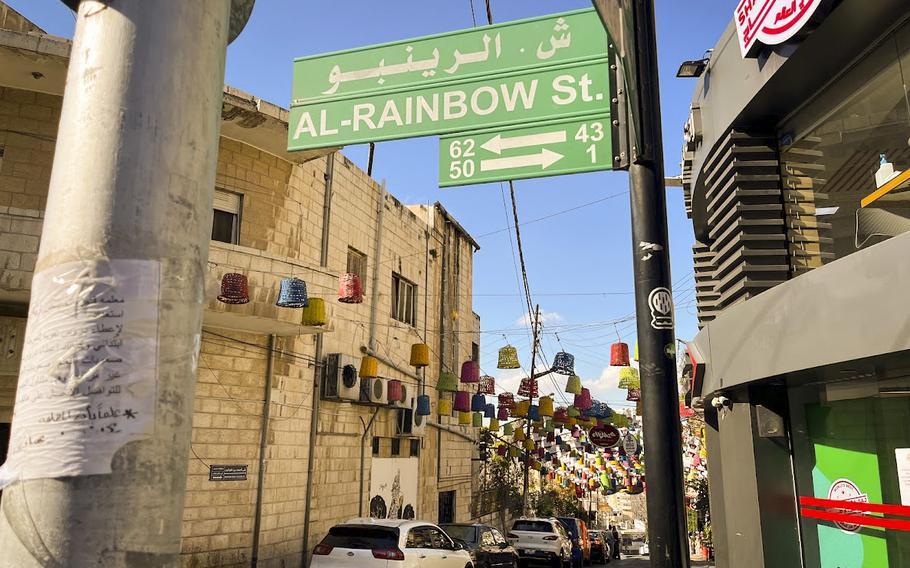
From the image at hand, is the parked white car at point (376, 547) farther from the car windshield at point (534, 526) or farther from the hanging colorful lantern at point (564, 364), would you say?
the hanging colorful lantern at point (564, 364)

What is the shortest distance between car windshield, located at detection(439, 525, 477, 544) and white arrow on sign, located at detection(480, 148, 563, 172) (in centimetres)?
1269

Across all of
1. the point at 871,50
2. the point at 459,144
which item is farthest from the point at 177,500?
the point at 871,50

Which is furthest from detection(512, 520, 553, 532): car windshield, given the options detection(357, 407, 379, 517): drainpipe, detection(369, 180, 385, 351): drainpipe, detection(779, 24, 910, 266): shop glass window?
detection(779, 24, 910, 266): shop glass window

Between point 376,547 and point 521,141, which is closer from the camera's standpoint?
→ point 521,141

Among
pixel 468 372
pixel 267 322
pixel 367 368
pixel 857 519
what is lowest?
pixel 857 519

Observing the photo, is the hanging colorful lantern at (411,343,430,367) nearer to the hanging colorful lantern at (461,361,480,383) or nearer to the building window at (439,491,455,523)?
the hanging colorful lantern at (461,361,480,383)

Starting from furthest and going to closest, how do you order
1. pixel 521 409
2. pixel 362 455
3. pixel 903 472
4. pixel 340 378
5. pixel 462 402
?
pixel 521 409 < pixel 462 402 < pixel 362 455 < pixel 340 378 < pixel 903 472

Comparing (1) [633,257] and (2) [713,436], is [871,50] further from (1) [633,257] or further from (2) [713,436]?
(2) [713,436]

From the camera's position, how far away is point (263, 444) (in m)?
13.8

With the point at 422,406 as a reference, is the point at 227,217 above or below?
above

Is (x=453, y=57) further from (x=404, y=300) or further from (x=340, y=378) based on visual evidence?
(x=404, y=300)

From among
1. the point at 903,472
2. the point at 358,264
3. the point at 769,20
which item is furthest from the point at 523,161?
the point at 358,264

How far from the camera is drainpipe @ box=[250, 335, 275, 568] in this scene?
13398mm

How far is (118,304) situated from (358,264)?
1672 centimetres
